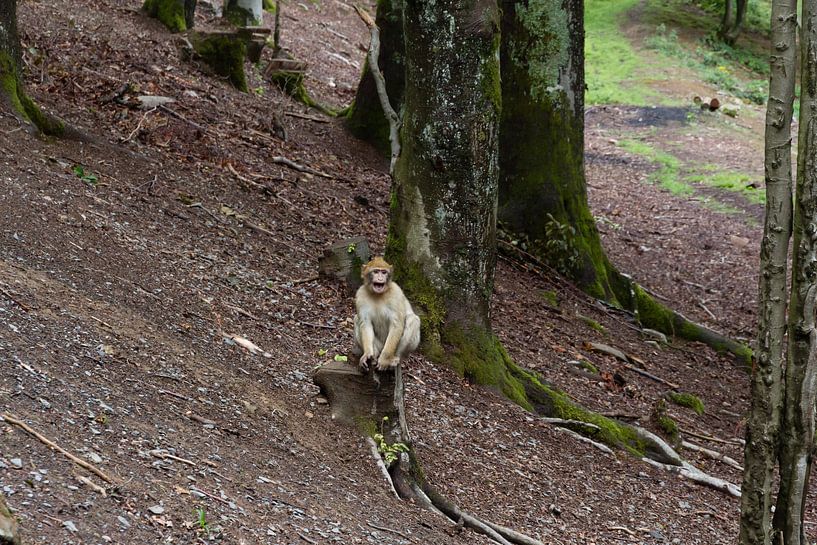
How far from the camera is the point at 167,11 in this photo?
1745cm

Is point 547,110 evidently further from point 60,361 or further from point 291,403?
point 60,361

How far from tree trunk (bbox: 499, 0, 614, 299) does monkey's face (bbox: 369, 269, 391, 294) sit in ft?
18.6

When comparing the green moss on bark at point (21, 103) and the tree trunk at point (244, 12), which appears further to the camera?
the tree trunk at point (244, 12)

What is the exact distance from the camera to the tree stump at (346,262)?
31.9 feet

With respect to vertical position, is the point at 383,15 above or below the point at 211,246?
above

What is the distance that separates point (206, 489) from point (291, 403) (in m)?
1.85

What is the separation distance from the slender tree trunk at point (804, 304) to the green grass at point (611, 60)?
2244 centimetres

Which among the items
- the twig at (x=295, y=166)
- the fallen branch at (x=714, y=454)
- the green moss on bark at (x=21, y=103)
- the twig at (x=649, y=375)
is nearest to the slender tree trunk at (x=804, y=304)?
the fallen branch at (x=714, y=454)

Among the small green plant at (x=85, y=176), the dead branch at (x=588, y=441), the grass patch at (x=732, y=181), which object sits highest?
the small green plant at (x=85, y=176)

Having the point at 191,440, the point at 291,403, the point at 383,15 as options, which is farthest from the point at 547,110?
the point at 191,440

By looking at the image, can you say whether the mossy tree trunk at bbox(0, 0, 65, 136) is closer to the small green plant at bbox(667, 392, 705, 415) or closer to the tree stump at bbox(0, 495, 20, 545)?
the tree stump at bbox(0, 495, 20, 545)

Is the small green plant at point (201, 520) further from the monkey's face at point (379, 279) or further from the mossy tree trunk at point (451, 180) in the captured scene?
the mossy tree trunk at point (451, 180)

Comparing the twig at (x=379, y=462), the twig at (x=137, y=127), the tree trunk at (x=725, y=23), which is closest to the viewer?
the twig at (x=379, y=462)

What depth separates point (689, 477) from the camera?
29.2 feet
